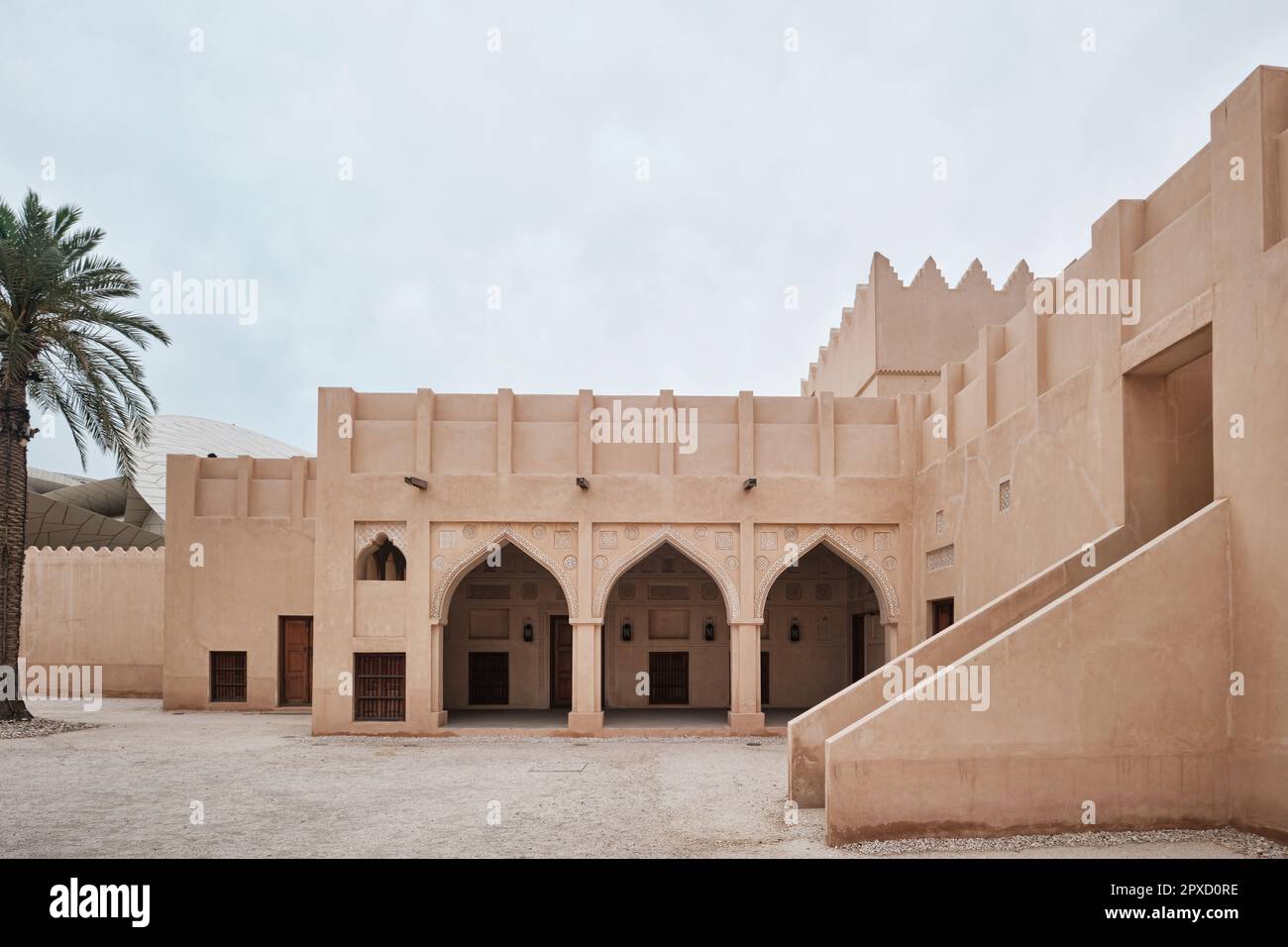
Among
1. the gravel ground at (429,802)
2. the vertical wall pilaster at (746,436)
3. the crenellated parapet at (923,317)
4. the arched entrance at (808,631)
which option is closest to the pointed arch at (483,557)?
the gravel ground at (429,802)

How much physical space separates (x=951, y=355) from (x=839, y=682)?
809 centimetres

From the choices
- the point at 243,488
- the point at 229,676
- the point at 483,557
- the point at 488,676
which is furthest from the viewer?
the point at 488,676

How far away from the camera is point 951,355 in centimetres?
2292

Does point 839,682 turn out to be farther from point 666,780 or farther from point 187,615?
point 187,615

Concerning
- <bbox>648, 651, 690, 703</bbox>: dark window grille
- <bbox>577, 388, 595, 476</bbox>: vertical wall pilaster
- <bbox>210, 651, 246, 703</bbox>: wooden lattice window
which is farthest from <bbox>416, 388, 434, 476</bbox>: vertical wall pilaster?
<bbox>210, 651, 246, 703</bbox>: wooden lattice window

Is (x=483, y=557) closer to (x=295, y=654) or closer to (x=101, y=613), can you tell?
(x=295, y=654)

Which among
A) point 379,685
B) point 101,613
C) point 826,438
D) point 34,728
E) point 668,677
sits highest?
point 826,438

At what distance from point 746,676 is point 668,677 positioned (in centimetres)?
530

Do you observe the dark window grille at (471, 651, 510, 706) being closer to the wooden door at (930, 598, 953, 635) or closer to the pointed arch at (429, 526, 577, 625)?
the pointed arch at (429, 526, 577, 625)

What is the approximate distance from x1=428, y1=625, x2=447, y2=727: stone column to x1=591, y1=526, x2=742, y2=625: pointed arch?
299 cm

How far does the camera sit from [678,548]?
19.2m

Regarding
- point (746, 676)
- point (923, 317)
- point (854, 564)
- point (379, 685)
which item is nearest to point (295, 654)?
point (379, 685)

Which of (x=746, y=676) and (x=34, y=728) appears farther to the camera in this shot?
(x=746, y=676)
